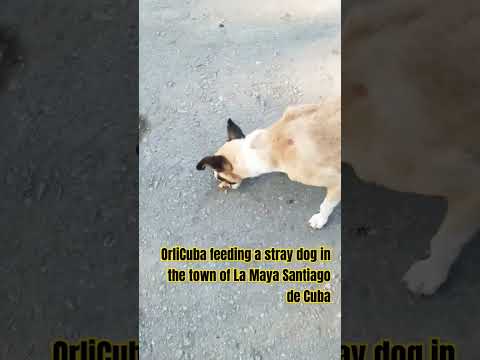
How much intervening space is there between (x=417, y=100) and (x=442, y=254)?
1.28 m

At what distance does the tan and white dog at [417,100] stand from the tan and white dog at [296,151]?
0.12 metres

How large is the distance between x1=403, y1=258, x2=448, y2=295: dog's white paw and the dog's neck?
4.39ft

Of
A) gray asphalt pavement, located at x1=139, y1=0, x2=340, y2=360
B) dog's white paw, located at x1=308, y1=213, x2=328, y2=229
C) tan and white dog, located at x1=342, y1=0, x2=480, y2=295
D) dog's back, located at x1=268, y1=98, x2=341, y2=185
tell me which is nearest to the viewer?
tan and white dog, located at x1=342, y1=0, x2=480, y2=295

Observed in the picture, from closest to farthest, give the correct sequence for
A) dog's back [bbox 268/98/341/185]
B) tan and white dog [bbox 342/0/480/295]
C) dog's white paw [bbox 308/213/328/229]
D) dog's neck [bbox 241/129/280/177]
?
1. tan and white dog [bbox 342/0/480/295]
2. dog's back [bbox 268/98/341/185]
3. dog's neck [bbox 241/129/280/177]
4. dog's white paw [bbox 308/213/328/229]

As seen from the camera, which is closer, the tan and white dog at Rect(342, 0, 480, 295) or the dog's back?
the tan and white dog at Rect(342, 0, 480, 295)

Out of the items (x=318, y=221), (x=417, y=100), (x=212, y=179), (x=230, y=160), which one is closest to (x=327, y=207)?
(x=318, y=221)

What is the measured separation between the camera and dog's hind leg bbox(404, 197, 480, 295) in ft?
12.1

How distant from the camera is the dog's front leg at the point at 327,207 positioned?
4078mm

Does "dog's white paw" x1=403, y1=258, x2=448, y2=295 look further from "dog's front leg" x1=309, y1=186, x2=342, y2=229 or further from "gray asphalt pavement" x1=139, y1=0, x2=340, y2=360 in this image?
"dog's front leg" x1=309, y1=186, x2=342, y2=229

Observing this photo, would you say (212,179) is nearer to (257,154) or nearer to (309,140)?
(257,154)

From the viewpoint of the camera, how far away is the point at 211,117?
4848 millimetres

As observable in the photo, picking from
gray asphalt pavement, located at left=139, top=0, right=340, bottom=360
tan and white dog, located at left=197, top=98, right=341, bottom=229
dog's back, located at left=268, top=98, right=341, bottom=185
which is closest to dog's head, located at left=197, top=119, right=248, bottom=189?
tan and white dog, located at left=197, top=98, right=341, bottom=229

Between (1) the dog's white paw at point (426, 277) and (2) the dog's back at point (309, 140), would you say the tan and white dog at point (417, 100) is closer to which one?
(2) the dog's back at point (309, 140)
